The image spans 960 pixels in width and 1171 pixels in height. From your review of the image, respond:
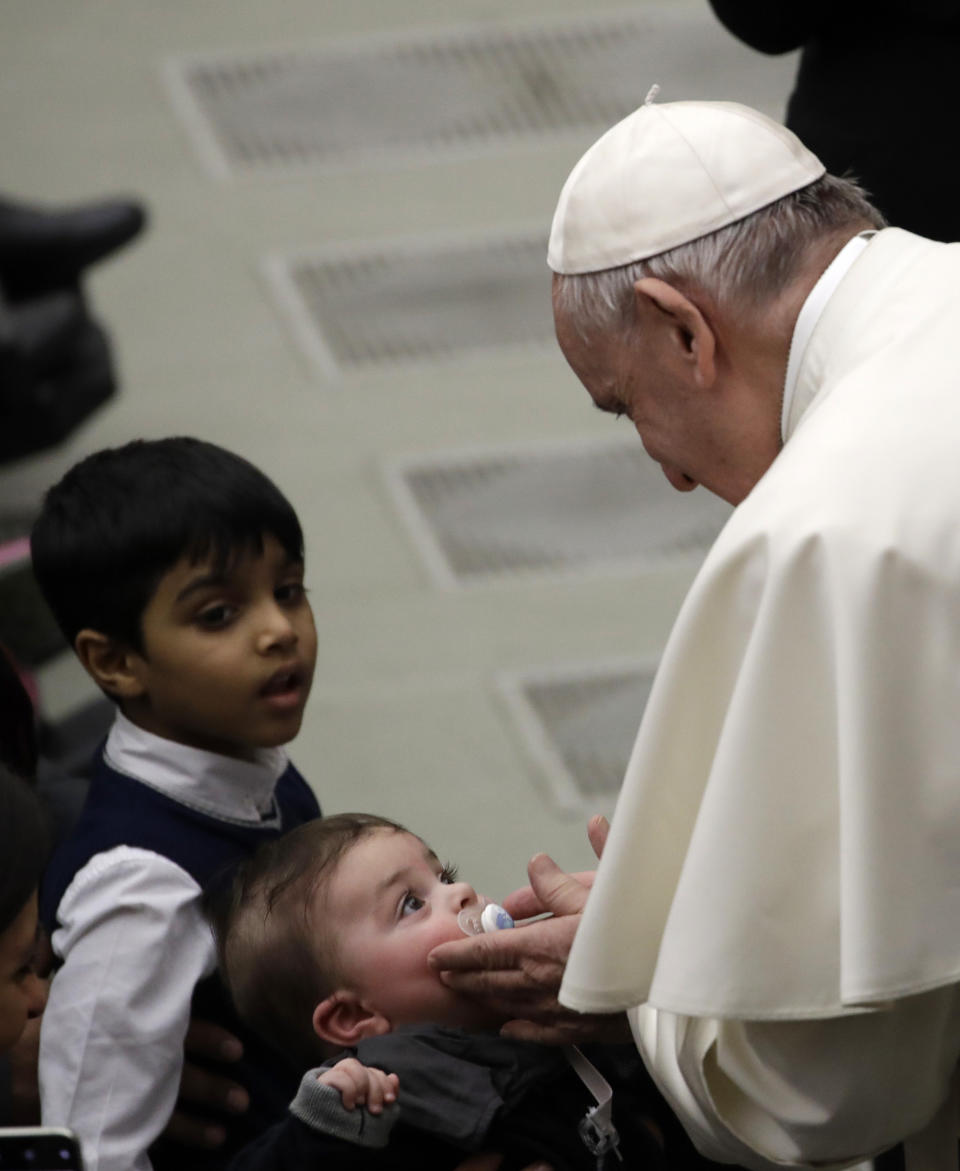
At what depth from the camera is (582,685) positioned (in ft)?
17.0

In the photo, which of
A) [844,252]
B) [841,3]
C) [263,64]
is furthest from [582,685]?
[263,64]

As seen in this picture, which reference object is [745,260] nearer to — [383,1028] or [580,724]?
[383,1028]

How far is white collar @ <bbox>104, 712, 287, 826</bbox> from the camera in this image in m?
2.73

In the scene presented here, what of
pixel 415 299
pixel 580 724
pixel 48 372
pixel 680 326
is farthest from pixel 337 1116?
pixel 415 299

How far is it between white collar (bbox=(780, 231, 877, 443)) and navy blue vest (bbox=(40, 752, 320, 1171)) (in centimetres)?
86

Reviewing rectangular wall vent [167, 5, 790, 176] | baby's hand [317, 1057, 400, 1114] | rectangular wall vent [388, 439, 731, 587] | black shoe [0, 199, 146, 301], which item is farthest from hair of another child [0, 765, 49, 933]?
rectangular wall vent [167, 5, 790, 176]

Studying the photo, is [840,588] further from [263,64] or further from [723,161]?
[263,64]

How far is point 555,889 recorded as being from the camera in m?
2.40

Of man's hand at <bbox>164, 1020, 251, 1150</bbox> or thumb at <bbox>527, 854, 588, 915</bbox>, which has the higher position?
thumb at <bbox>527, 854, 588, 915</bbox>

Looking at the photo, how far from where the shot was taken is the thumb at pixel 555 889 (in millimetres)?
2391

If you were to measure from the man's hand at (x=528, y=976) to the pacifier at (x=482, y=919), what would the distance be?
0.19 ft

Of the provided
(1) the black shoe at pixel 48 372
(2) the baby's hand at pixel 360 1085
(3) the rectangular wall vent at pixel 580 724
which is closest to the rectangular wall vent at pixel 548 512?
(3) the rectangular wall vent at pixel 580 724

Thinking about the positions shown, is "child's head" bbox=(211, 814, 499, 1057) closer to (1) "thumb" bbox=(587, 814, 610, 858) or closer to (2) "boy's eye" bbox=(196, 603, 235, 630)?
(1) "thumb" bbox=(587, 814, 610, 858)

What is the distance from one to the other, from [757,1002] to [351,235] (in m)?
5.11
